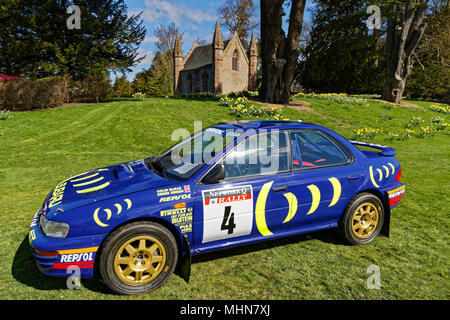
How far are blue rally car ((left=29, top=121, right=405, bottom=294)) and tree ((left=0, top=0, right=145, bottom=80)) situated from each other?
21.6 meters

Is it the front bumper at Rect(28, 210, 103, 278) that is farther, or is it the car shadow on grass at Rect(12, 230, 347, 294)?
the car shadow on grass at Rect(12, 230, 347, 294)

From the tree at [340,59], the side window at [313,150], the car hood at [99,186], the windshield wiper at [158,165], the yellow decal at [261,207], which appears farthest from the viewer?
the tree at [340,59]

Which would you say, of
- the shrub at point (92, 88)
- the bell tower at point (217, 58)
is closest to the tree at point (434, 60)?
the bell tower at point (217, 58)

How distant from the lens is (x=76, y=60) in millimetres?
21953

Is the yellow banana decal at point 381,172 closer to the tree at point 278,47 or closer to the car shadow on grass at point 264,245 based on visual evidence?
the car shadow on grass at point 264,245

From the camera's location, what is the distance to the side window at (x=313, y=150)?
3.77m

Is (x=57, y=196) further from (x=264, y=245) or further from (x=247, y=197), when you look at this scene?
(x=264, y=245)

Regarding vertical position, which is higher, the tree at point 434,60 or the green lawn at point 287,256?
the tree at point 434,60

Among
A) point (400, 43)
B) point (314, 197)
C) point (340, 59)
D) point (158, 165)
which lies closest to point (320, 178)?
point (314, 197)

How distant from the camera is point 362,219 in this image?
3918mm

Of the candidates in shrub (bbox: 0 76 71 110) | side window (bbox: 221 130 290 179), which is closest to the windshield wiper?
side window (bbox: 221 130 290 179)

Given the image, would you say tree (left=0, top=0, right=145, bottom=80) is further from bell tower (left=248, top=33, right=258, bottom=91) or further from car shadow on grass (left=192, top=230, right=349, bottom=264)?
bell tower (left=248, top=33, right=258, bottom=91)

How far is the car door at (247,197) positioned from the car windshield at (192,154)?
233 millimetres

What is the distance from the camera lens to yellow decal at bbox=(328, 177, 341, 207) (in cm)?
364
